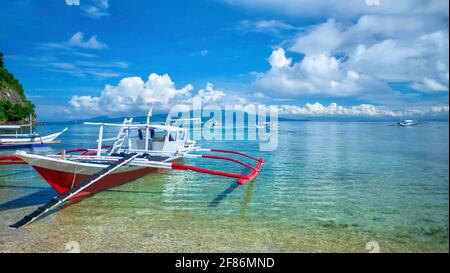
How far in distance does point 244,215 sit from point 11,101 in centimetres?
10927

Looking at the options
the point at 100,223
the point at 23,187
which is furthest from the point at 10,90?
the point at 100,223

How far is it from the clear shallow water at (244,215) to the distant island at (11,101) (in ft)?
281

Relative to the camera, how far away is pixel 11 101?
3733 inches

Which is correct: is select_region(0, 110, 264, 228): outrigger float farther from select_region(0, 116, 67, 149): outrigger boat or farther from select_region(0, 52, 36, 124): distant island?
select_region(0, 52, 36, 124): distant island

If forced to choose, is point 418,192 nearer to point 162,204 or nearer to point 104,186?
point 162,204

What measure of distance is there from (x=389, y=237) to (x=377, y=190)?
595 cm

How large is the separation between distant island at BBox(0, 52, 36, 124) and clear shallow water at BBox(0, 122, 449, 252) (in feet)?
281

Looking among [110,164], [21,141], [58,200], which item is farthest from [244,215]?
[21,141]

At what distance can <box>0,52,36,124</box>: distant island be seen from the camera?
3344 inches

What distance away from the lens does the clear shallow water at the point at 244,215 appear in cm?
677

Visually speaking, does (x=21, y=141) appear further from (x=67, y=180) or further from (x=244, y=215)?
(x=244, y=215)

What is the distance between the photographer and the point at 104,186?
36.3 ft

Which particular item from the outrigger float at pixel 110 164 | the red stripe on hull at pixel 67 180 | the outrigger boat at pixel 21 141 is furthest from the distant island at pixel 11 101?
the red stripe on hull at pixel 67 180

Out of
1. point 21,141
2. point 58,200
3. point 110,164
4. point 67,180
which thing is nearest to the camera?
point 58,200
